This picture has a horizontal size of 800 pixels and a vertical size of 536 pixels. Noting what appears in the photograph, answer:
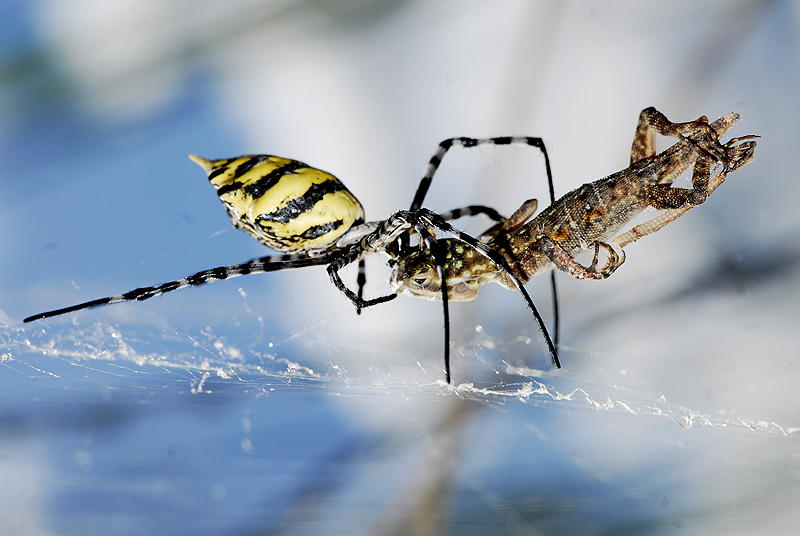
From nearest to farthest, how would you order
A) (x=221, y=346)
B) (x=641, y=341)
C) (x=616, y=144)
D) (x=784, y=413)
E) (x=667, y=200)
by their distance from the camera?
(x=667, y=200) → (x=784, y=413) → (x=221, y=346) → (x=641, y=341) → (x=616, y=144)

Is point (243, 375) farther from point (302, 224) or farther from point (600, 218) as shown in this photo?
point (600, 218)

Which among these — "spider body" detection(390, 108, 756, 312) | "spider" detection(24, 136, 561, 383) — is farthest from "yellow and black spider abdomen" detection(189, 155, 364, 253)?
"spider body" detection(390, 108, 756, 312)

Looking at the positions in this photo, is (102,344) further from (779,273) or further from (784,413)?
(779,273)

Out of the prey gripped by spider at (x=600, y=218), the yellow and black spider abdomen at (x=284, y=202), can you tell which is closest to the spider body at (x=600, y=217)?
the prey gripped by spider at (x=600, y=218)

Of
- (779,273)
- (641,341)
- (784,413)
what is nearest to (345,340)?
(641,341)

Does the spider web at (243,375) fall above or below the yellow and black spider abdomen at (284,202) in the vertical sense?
below

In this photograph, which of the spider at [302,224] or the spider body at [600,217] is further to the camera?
the spider at [302,224]

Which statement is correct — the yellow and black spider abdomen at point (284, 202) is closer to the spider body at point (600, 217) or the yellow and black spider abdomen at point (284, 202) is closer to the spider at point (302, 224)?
the spider at point (302, 224)
